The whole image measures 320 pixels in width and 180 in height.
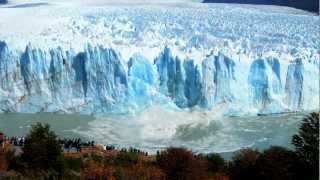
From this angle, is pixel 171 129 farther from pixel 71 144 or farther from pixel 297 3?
pixel 297 3

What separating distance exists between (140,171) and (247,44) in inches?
255

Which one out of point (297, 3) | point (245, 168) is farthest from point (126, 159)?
point (297, 3)

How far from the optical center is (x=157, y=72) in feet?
47.7

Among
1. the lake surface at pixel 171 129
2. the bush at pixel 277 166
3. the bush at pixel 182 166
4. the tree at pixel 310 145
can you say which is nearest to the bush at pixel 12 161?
the bush at pixel 182 166

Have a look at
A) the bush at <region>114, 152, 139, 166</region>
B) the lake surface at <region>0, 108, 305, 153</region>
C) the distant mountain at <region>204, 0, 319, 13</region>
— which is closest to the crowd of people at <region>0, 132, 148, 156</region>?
the lake surface at <region>0, 108, 305, 153</region>

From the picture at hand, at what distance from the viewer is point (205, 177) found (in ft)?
29.5

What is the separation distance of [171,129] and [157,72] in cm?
166

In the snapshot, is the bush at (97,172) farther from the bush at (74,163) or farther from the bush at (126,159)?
the bush at (126,159)

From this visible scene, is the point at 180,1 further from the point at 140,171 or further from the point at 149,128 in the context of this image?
the point at 140,171

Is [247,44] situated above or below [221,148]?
above

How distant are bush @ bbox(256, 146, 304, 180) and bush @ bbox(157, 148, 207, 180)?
0.74m

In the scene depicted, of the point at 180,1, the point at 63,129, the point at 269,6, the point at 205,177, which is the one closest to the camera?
the point at 205,177

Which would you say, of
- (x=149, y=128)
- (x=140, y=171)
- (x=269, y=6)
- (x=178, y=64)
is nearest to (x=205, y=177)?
(x=140, y=171)

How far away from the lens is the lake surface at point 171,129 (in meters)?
12.5
